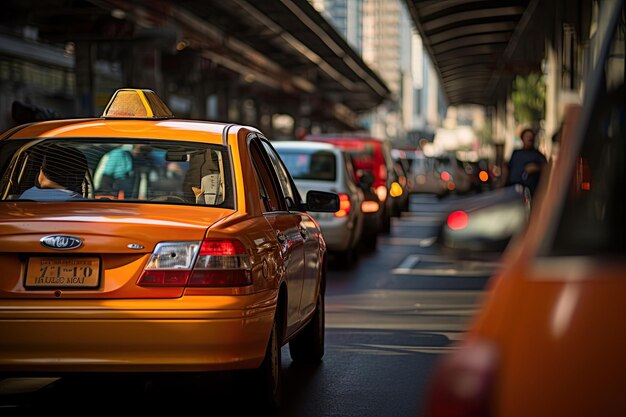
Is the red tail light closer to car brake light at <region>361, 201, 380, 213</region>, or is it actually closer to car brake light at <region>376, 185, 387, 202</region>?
car brake light at <region>361, 201, 380, 213</region>

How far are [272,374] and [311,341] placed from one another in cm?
226

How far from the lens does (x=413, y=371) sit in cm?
947

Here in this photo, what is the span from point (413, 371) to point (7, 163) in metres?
3.03

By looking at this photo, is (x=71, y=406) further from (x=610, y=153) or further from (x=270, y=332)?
(x=610, y=153)

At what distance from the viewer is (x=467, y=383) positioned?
245 cm

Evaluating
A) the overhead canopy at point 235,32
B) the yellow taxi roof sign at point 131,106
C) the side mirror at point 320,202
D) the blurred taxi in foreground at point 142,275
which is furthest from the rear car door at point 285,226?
the overhead canopy at point 235,32

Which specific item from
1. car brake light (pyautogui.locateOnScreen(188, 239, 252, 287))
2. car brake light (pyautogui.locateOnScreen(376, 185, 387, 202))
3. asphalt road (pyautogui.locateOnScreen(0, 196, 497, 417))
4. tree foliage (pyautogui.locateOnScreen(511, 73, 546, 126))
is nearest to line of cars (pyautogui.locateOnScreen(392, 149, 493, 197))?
tree foliage (pyautogui.locateOnScreen(511, 73, 546, 126))

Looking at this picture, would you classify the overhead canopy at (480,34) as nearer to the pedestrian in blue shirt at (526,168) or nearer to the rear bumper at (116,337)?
the pedestrian in blue shirt at (526,168)

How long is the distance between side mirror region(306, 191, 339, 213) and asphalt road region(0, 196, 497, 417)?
0.70 metres

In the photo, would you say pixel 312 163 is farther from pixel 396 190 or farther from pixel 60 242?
pixel 396 190

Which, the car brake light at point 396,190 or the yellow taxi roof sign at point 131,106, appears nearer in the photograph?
the yellow taxi roof sign at point 131,106

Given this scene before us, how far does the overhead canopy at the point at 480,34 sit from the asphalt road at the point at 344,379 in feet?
109

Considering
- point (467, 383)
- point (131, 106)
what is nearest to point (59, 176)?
point (131, 106)

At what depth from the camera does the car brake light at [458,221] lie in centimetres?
295
